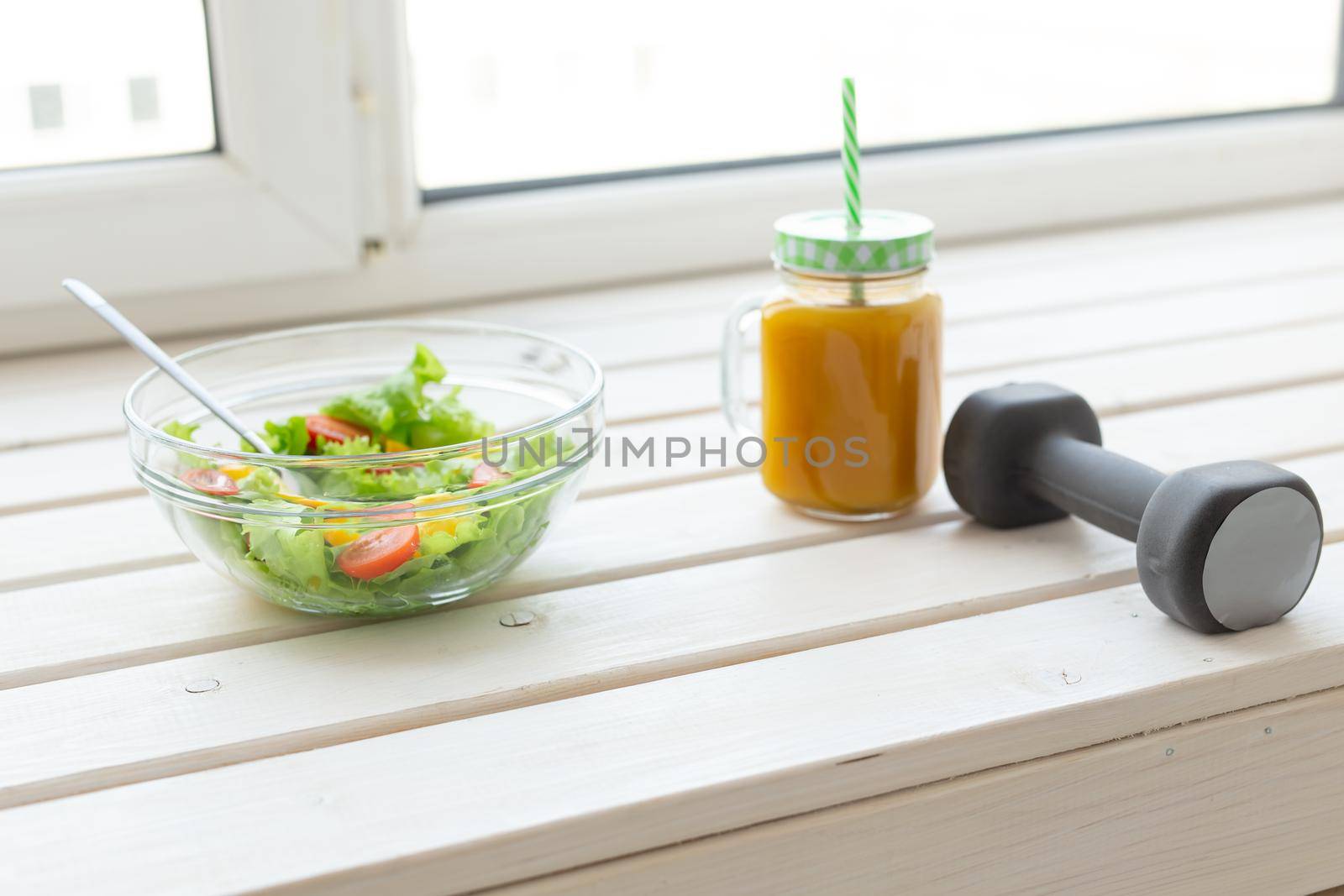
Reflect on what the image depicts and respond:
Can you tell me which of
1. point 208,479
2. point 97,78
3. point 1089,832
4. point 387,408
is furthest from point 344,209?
point 1089,832

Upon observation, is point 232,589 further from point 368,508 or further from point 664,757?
point 664,757

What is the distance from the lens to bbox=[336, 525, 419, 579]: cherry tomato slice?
70 centimetres

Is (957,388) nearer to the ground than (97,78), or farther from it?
nearer to the ground

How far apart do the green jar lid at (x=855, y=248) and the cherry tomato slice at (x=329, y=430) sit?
0.27m

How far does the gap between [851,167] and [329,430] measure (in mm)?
338

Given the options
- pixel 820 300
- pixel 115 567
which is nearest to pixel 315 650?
pixel 115 567

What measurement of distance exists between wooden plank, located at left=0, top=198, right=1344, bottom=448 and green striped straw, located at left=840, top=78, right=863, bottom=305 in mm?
386

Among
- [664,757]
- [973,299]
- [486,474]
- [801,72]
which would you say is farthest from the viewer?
[801,72]

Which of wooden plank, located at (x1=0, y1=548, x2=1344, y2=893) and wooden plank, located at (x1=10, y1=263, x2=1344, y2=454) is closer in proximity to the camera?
wooden plank, located at (x1=0, y1=548, x2=1344, y2=893)

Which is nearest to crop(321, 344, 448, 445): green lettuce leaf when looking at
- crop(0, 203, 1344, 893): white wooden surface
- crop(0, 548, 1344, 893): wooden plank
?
crop(0, 203, 1344, 893): white wooden surface

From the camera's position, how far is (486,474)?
747 millimetres

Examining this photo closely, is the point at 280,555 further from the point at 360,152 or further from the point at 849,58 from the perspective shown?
the point at 849,58

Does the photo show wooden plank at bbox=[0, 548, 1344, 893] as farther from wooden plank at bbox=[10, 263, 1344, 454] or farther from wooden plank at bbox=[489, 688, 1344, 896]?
wooden plank at bbox=[10, 263, 1344, 454]

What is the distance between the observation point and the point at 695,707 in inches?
26.1
